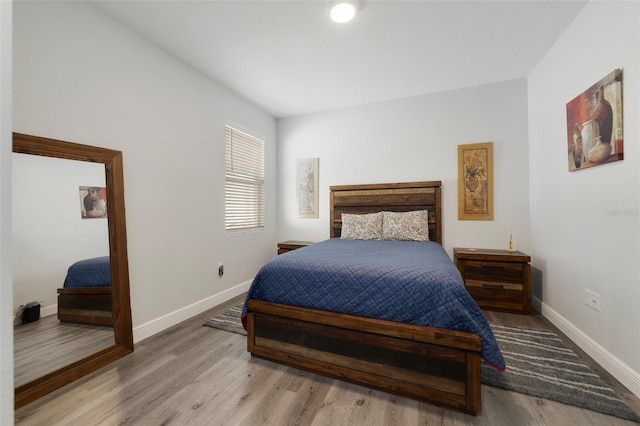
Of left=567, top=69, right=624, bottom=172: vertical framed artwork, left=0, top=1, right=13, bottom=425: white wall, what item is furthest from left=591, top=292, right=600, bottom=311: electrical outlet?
left=0, top=1, right=13, bottom=425: white wall

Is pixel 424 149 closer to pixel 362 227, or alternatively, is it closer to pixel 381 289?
Result: pixel 362 227

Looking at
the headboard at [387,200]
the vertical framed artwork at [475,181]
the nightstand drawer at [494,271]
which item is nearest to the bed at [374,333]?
the nightstand drawer at [494,271]

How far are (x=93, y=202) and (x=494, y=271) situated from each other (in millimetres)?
3736

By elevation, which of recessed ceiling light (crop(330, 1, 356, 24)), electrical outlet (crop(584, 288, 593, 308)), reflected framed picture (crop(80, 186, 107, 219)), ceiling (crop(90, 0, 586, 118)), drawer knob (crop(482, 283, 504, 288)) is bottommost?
drawer knob (crop(482, 283, 504, 288))

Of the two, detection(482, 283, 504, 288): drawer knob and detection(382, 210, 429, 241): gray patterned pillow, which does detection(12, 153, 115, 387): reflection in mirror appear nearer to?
detection(382, 210, 429, 241): gray patterned pillow

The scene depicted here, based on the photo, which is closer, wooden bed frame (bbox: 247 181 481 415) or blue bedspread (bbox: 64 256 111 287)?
wooden bed frame (bbox: 247 181 481 415)

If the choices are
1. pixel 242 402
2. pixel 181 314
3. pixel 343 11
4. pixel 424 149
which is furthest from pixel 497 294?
pixel 181 314

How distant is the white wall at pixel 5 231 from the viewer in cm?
58

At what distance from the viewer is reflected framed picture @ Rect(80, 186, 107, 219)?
185cm

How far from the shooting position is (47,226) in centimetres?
166

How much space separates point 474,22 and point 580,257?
6.80 ft

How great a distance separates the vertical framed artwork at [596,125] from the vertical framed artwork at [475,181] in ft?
3.22

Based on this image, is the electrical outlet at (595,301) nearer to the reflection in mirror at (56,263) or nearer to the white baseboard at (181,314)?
Answer: the white baseboard at (181,314)

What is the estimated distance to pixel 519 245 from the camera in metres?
3.03
